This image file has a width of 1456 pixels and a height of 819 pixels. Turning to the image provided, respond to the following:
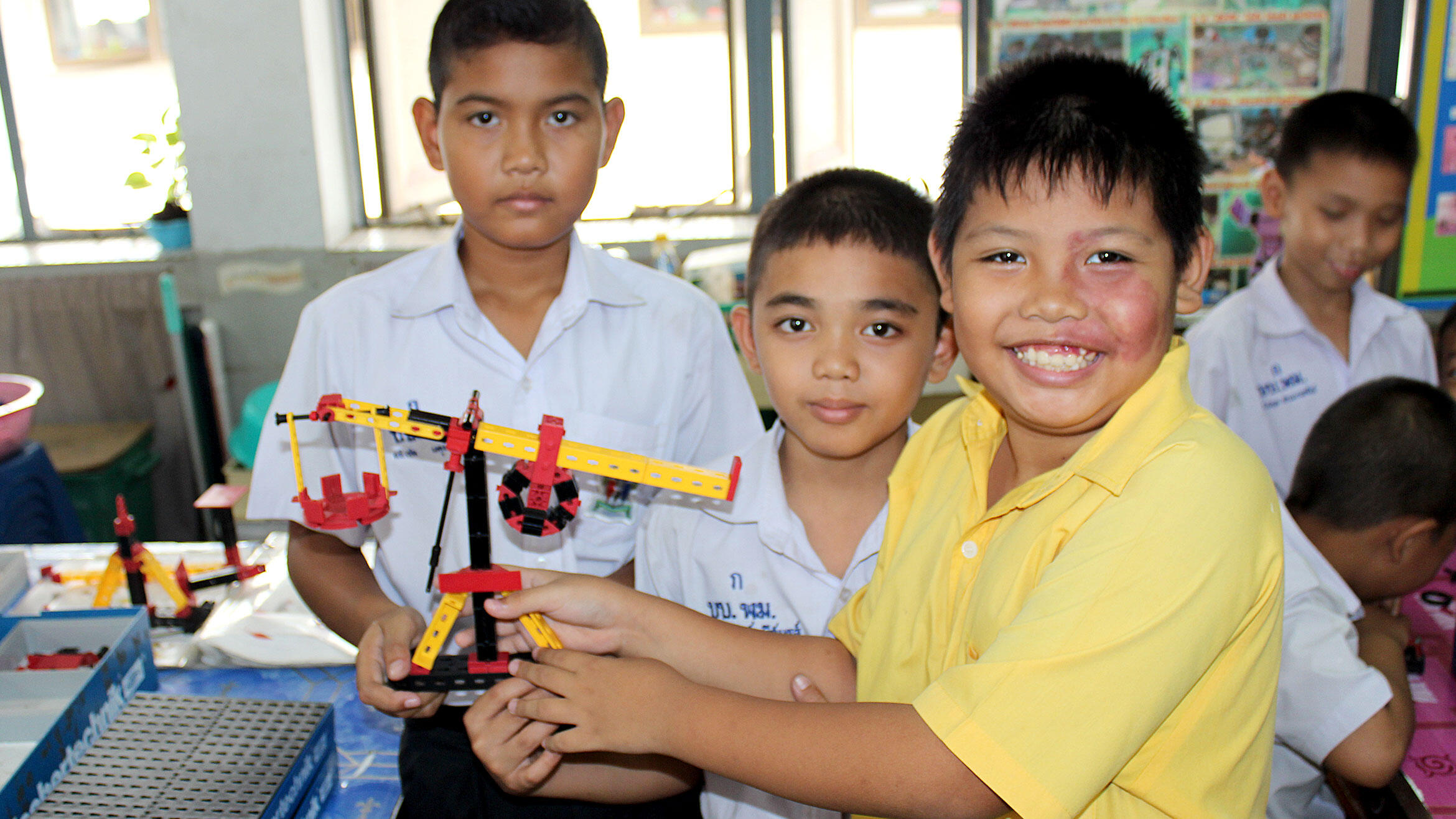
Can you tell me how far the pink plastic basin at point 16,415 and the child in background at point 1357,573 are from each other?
110 inches

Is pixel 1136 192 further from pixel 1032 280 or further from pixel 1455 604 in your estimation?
pixel 1455 604

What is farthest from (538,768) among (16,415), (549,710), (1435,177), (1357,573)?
(1435,177)

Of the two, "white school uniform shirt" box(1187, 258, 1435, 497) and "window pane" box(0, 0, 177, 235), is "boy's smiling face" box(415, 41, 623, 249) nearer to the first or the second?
"white school uniform shirt" box(1187, 258, 1435, 497)

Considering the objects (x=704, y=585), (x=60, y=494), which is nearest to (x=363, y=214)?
(x=60, y=494)

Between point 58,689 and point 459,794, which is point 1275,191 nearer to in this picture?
point 459,794

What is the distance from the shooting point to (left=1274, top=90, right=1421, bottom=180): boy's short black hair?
246 cm

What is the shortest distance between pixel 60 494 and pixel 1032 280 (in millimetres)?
2758

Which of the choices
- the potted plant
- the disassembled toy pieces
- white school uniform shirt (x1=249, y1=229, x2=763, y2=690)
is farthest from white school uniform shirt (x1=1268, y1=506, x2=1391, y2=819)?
the potted plant

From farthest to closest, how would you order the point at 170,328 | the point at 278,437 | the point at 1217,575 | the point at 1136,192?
1. the point at 170,328
2. the point at 278,437
3. the point at 1136,192
4. the point at 1217,575

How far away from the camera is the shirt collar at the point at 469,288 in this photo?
5.36ft

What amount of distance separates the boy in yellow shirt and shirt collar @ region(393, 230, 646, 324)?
0.66m

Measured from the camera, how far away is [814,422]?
1431mm

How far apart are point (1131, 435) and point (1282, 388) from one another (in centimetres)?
191

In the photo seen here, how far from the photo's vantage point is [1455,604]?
1985 mm
